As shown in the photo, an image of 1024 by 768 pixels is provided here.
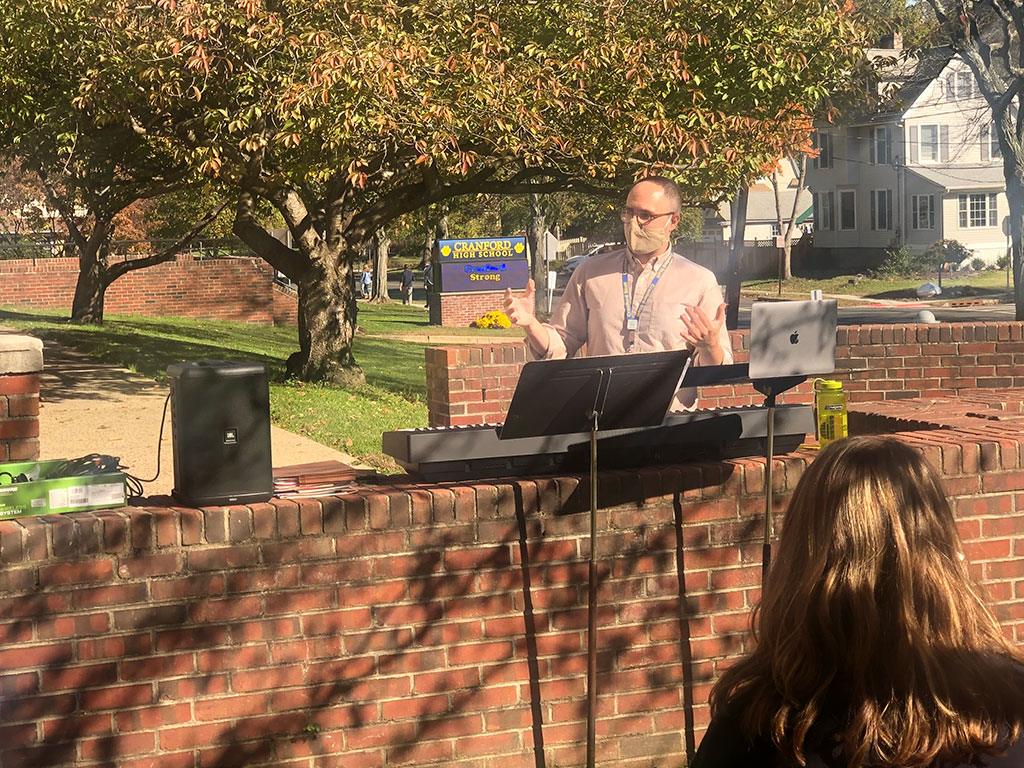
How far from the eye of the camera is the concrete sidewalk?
11.5 metres

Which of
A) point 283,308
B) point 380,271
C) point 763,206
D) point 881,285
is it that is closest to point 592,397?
point 283,308

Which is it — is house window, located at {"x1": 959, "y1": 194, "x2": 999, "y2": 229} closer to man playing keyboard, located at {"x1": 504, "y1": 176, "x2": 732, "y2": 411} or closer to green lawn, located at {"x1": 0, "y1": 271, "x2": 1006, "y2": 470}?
green lawn, located at {"x1": 0, "y1": 271, "x2": 1006, "y2": 470}

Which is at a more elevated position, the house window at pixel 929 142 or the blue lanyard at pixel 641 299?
the house window at pixel 929 142

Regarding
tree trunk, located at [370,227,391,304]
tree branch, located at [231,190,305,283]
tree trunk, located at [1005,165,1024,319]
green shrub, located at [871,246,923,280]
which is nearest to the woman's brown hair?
tree branch, located at [231,190,305,283]

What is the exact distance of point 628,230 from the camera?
18.0ft

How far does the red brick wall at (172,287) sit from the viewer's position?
30219 mm

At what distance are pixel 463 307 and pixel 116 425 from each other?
1995 centimetres

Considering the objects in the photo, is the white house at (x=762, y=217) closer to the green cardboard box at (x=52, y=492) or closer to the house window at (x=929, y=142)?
the house window at (x=929, y=142)

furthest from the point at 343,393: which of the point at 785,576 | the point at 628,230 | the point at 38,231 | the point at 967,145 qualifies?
the point at 967,145

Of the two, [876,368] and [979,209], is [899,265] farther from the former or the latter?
[876,368]

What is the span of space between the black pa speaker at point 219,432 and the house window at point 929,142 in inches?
2243

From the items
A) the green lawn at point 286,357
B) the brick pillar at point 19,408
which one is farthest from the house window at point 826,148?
the brick pillar at point 19,408

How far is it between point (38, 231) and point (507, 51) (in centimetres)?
2919

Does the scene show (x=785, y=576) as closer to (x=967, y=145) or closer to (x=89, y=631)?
(x=89, y=631)
